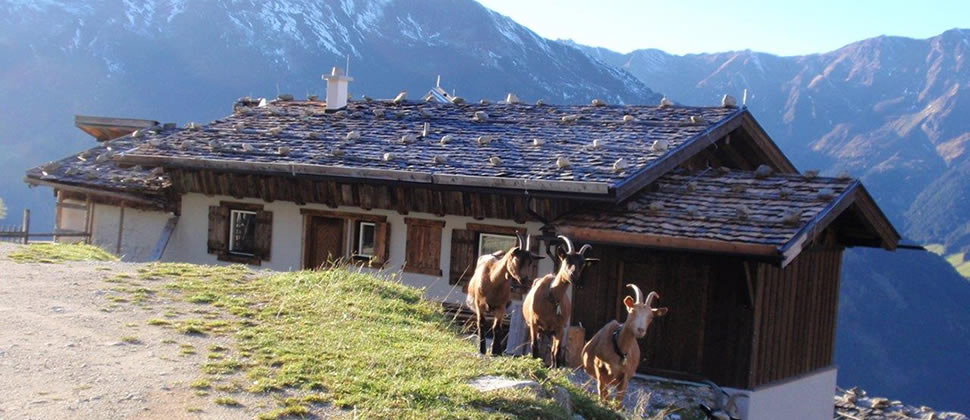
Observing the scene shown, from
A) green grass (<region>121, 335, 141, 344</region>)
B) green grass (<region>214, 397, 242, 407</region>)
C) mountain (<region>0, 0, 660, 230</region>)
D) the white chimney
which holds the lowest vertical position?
green grass (<region>214, 397, 242, 407</region>)

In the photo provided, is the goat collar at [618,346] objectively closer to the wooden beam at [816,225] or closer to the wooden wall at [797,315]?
the wooden beam at [816,225]

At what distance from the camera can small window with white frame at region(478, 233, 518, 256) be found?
52.3 ft

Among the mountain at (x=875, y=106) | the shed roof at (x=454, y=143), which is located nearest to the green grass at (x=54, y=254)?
the shed roof at (x=454, y=143)

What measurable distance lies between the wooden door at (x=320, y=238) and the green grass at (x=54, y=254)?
319 centimetres

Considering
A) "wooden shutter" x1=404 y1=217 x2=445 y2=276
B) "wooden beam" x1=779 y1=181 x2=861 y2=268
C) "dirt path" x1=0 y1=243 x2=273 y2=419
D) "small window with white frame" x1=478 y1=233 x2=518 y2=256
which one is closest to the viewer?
"dirt path" x1=0 y1=243 x2=273 y2=419

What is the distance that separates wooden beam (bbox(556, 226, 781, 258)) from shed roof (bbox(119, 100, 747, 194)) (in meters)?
0.65

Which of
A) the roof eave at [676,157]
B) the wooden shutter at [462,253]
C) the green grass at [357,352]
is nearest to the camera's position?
the green grass at [357,352]

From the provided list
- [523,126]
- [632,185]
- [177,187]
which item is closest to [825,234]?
[632,185]

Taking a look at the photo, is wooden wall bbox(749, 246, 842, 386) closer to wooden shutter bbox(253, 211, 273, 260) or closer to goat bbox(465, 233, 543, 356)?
goat bbox(465, 233, 543, 356)

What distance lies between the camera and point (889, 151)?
11612cm

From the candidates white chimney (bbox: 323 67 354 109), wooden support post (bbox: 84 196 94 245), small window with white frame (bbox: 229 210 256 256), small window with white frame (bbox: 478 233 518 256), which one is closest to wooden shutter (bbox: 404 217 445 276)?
small window with white frame (bbox: 478 233 518 256)

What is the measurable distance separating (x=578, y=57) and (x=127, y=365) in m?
111

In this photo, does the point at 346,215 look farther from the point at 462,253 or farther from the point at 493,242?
the point at 493,242

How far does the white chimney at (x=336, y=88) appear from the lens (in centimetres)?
2098
